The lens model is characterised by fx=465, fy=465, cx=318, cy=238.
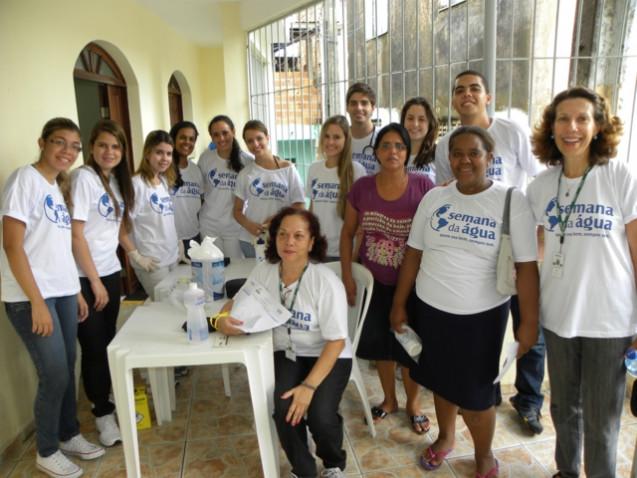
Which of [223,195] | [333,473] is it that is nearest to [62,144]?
[223,195]

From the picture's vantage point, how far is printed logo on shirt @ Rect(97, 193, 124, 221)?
2016 mm

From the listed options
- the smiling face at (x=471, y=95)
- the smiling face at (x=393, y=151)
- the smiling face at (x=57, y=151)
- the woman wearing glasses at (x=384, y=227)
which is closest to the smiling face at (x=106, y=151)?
the smiling face at (x=57, y=151)

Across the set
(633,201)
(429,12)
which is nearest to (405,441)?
(633,201)

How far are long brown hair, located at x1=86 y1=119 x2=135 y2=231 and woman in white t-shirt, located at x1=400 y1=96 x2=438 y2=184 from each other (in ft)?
4.27

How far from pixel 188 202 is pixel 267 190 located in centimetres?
53

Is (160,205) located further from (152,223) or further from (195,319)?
(195,319)

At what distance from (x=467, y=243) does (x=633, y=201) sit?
483 millimetres

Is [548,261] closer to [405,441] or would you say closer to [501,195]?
[501,195]

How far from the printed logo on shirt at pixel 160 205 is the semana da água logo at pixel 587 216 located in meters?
1.79

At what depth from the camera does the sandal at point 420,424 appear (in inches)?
84.7

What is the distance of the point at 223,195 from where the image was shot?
2.87 m

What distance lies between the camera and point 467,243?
1575 millimetres

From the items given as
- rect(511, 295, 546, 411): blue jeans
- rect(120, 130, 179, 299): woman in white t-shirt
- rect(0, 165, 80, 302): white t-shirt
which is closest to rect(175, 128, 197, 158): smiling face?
rect(120, 130, 179, 299): woman in white t-shirt

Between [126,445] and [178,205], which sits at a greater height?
[178,205]
